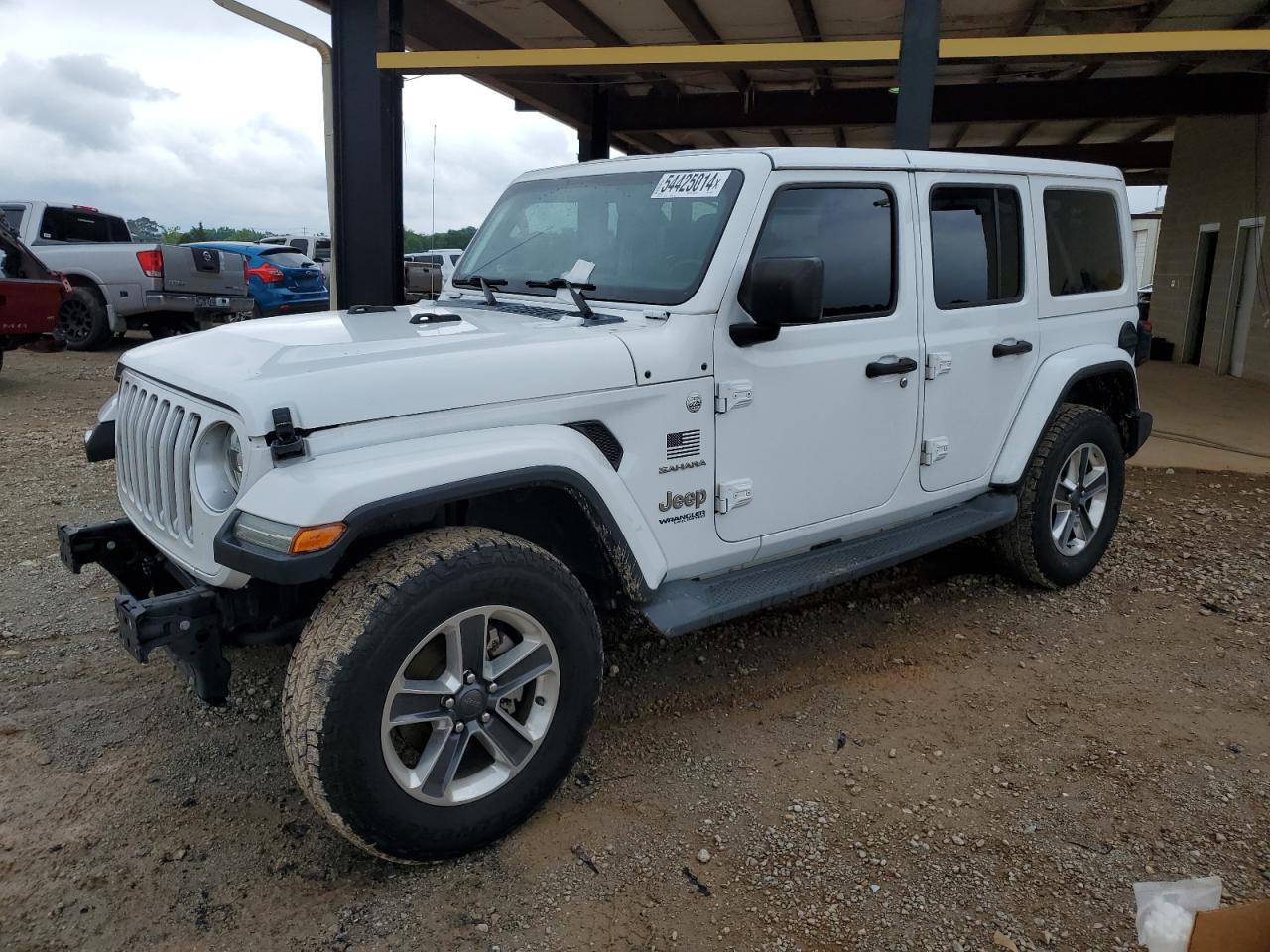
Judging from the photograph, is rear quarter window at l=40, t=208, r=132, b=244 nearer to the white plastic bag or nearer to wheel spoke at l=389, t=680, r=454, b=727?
wheel spoke at l=389, t=680, r=454, b=727

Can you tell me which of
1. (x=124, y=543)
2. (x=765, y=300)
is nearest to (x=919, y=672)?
(x=765, y=300)

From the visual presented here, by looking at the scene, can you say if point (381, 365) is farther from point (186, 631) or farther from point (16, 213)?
point (16, 213)

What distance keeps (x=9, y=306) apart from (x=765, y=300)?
368 inches

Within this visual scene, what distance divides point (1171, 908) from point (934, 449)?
95.8 inches

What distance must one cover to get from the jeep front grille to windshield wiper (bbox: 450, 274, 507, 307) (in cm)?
126

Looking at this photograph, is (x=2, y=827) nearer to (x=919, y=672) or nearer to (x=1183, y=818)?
(x=919, y=672)

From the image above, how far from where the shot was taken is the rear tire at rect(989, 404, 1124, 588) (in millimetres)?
4457

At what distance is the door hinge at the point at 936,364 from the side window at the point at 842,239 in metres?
0.29

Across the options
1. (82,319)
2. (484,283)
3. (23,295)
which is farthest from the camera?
(82,319)

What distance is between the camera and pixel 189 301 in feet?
42.1

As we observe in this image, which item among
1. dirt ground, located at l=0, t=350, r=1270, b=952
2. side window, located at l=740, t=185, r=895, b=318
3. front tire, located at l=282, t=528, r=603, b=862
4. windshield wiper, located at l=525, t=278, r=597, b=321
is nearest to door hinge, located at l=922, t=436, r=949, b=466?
side window, located at l=740, t=185, r=895, b=318

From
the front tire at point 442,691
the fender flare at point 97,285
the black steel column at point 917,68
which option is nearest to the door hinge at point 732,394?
the front tire at point 442,691

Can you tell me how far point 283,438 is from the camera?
2.38 meters

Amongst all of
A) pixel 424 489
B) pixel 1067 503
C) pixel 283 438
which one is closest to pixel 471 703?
pixel 424 489
